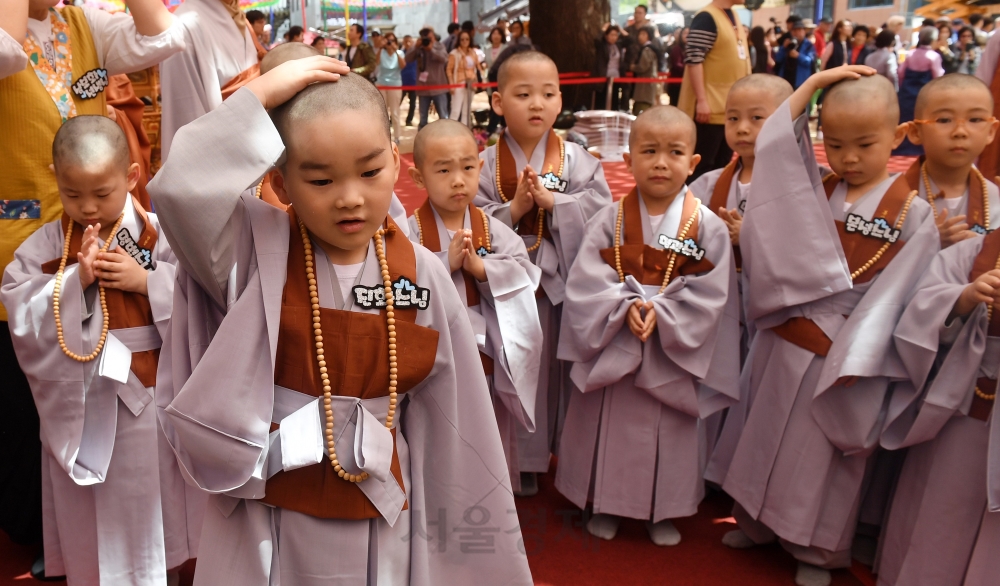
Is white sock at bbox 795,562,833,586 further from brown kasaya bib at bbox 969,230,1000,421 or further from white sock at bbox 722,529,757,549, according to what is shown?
brown kasaya bib at bbox 969,230,1000,421

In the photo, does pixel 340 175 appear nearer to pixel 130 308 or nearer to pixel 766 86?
pixel 130 308

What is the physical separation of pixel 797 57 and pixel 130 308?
43.2 feet

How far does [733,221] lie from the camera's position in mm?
3236

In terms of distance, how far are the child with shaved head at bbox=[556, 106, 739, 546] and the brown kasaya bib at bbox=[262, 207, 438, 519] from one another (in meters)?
1.38

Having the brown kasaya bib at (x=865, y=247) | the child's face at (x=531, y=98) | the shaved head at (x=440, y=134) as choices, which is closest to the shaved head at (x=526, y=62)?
→ the child's face at (x=531, y=98)

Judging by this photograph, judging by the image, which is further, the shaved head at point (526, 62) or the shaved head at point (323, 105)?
the shaved head at point (526, 62)

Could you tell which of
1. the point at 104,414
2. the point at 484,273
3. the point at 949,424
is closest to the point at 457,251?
the point at 484,273

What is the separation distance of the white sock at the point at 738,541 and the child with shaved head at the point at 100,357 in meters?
1.85

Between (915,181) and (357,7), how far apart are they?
25.4m

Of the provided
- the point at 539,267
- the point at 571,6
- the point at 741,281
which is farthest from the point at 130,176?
the point at 571,6

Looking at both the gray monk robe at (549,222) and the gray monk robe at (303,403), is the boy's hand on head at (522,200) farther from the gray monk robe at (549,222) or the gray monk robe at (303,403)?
the gray monk robe at (303,403)

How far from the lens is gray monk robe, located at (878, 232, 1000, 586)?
2.44m

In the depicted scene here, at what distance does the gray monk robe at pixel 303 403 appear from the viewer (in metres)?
1.49

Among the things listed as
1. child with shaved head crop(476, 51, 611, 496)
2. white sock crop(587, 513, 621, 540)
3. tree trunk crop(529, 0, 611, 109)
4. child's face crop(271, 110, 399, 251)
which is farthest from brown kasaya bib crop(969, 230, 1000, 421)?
tree trunk crop(529, 0, 611, 109)
